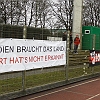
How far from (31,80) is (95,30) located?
1948 cm

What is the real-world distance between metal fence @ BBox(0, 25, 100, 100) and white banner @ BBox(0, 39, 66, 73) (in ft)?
1.28

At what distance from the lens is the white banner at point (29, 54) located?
701 cm

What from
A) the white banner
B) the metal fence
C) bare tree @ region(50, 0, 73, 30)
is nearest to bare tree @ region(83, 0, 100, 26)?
bare tree @ region(50, 0, 73, 30)

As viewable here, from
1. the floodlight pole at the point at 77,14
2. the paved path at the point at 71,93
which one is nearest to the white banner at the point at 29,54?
the paved path at the point at 71,93

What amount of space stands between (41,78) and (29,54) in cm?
231

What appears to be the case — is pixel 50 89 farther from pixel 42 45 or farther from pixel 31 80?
pixel 42 45

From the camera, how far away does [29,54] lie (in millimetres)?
7941

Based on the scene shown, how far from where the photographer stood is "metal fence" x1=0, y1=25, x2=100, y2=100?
8.06 meters

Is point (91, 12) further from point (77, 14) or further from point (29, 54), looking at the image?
point (29, 54)

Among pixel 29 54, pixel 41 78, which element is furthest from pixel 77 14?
pixel 29 54

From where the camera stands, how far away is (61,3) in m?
44.3

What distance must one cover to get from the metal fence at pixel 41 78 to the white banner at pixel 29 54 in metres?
0.39

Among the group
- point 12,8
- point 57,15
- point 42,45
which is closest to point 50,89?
point 42,45

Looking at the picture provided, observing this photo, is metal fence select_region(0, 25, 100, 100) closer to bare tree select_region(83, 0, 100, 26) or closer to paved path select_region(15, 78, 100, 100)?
paved path select_region(15, 78, 100, 100)
